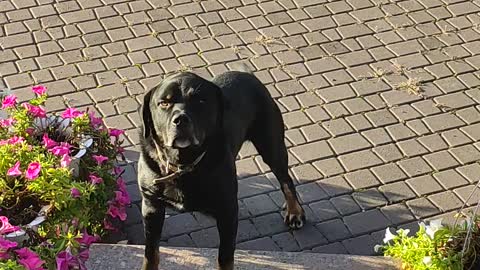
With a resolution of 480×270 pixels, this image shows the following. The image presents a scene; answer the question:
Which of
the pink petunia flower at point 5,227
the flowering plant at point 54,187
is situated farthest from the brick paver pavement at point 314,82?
the pink petunia flower at point 5,227

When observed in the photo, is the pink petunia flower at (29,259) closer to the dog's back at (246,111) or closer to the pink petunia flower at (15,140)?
the pink petunia flower at (15,140)

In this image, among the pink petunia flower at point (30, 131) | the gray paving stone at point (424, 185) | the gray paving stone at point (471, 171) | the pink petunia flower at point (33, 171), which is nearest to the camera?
the pink petunia flower at point (33, 171)

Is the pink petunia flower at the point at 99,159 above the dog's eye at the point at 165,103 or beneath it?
beneath

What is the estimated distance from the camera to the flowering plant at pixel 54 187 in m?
3.74

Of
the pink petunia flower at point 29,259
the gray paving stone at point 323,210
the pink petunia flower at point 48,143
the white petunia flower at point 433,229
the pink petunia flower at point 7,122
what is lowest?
the gray paving stone at point 323,210

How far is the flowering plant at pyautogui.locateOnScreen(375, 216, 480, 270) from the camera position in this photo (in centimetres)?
384

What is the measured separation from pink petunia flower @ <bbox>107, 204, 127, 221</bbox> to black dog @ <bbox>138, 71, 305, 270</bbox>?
21.4 inches

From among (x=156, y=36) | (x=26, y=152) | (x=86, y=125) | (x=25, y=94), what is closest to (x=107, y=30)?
(x=156, y=36)

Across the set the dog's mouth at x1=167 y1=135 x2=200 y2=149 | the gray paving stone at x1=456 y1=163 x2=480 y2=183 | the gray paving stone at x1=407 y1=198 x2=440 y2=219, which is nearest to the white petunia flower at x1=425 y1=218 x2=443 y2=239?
the gray paving stone at x1=407 y1=198 x2=440 y2=219

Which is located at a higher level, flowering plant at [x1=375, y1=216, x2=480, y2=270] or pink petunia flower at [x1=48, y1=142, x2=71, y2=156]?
flowering plant at [x1=375, y1=216, x2=480, y2=270]

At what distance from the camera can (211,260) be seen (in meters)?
4.23

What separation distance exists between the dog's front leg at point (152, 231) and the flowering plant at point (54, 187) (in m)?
0.32

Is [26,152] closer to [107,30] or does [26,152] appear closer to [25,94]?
[25,94]

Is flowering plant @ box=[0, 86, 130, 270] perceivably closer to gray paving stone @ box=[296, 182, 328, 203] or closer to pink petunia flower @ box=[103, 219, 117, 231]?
pink petunia flower @ box=[103, 219, 117, 231]
